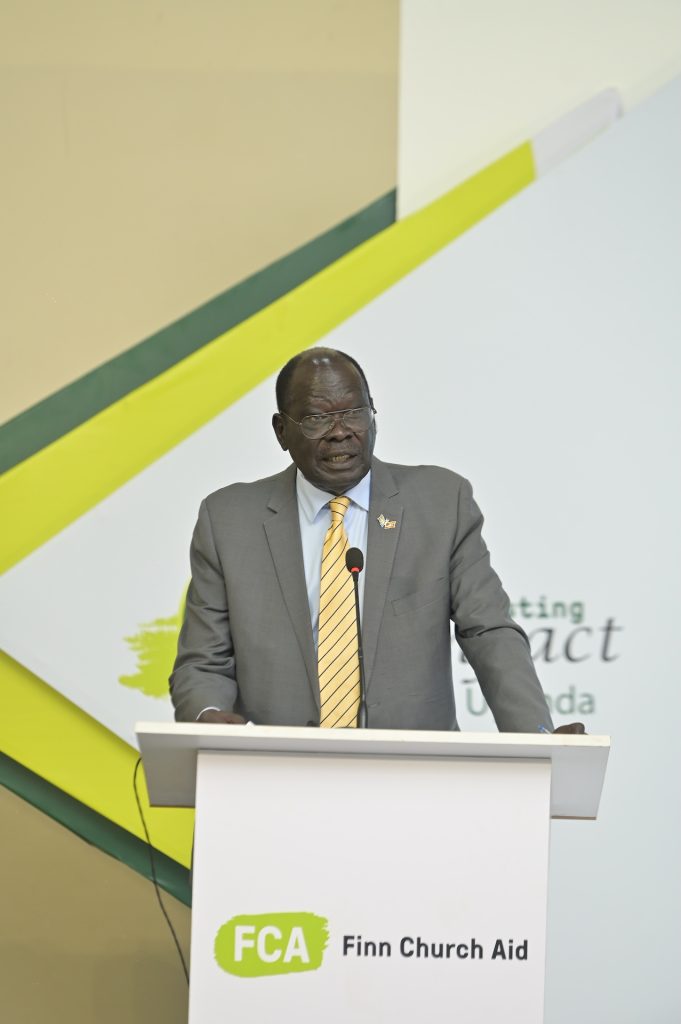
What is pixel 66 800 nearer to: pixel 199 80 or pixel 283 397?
pixel 283 397

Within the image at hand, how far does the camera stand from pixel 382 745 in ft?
7.25

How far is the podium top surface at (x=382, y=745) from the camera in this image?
2174mm

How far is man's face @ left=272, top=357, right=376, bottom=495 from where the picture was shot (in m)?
3.00

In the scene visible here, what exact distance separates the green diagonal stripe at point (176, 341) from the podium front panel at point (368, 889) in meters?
2.33

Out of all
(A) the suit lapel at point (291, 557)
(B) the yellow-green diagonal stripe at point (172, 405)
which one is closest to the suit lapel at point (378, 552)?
(A) the suit lapel at point (291, 557)

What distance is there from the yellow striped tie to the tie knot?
13 centimetres

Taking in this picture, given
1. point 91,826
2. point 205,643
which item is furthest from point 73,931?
point 205,643

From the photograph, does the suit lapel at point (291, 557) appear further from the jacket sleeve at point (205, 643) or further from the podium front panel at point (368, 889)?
the podium front panel at point (368, 889)

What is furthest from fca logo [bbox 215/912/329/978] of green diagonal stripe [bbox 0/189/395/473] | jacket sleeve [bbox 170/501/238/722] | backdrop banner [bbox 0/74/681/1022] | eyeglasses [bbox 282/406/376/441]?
green diagonal stripe [bbox 0/189/395/473]

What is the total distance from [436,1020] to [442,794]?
1.25 feet

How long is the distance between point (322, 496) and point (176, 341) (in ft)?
4.91

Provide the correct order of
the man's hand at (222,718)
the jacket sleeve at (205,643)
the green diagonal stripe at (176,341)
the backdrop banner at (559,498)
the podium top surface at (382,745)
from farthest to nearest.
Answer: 1. the green diagonal stripe at (176,341)
2. the backdrop banner at (559,498)
3. the jacket sleeve at (205,643)
4. the man's hand at (222,718)
5. the podium top surface at (382,745)

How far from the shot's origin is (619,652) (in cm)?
419

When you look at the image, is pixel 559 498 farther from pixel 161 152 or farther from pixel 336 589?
pixel 161 152
